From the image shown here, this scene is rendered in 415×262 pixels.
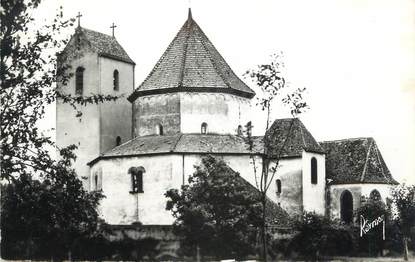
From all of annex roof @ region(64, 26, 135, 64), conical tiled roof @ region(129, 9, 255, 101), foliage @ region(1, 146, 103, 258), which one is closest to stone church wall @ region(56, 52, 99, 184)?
annex roof @ region(64, 26, 135, 64)

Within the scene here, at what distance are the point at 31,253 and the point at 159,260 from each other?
722 centimetres

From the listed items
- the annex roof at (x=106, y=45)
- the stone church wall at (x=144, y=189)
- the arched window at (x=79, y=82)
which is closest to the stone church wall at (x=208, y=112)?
the stone church wall at (x=144, y=189)

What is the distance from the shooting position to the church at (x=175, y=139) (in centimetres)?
4475

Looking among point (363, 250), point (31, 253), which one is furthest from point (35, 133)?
point (363, 250)

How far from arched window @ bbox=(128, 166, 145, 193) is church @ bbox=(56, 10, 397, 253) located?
7 centimetres

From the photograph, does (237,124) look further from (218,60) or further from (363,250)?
(363,250)

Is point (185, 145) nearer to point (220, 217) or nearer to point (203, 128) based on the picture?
point (203, 128)

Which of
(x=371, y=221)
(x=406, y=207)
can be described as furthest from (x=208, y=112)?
(x=406, y=207)

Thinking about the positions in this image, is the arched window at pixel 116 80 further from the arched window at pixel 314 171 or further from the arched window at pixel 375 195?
the arched window at pixel 375 195

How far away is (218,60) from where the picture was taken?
50969mm

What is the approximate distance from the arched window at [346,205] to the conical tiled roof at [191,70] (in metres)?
11.5

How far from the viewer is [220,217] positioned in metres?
35.8

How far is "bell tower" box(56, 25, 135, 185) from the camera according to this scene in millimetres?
50625

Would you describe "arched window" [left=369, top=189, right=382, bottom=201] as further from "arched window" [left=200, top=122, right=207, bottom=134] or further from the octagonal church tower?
"arched window" [left=200, top=122, right=207, bottom=134]
